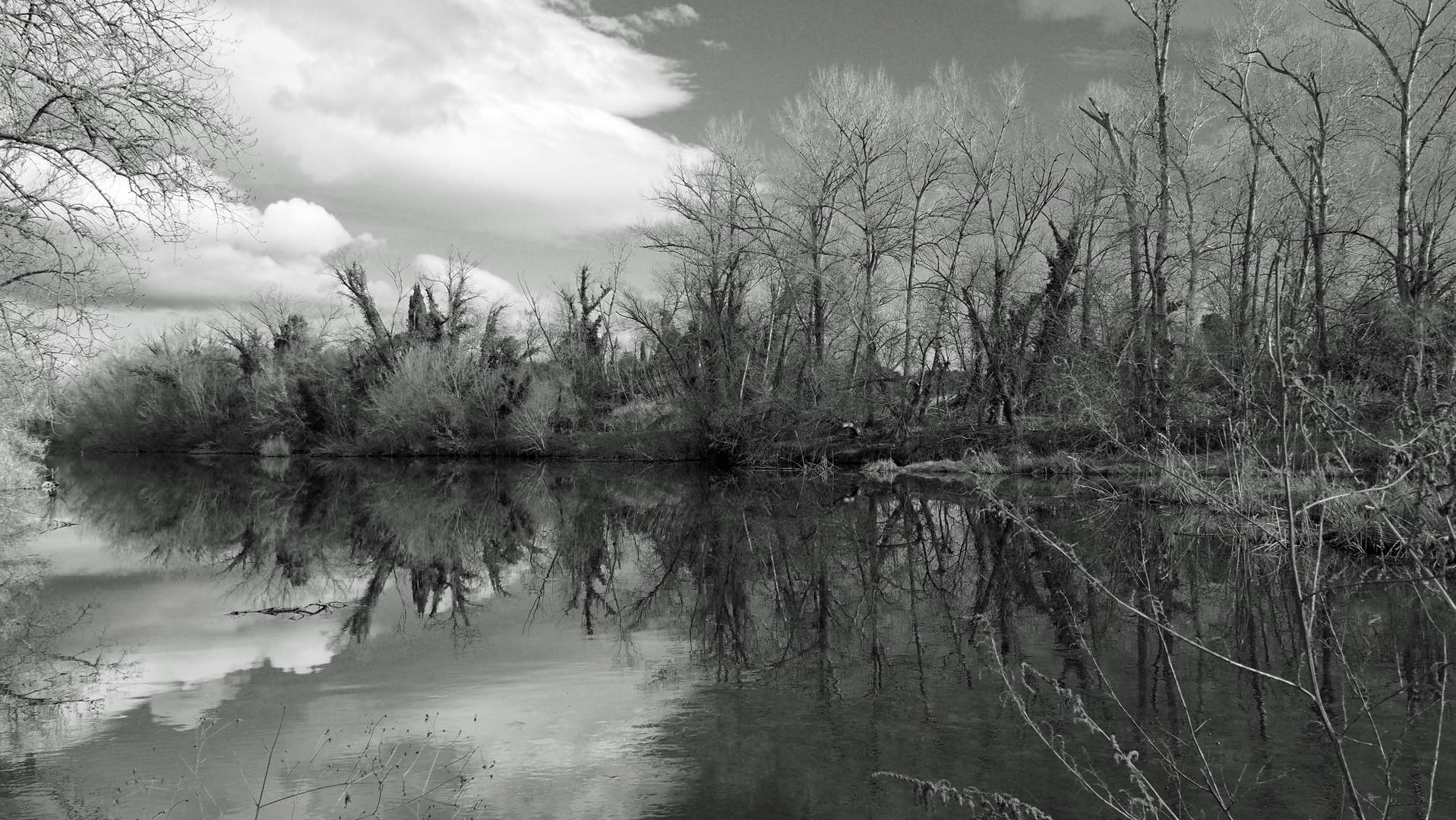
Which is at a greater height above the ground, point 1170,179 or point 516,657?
point 1170,179

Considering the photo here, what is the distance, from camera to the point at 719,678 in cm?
812

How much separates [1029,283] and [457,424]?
25.5m

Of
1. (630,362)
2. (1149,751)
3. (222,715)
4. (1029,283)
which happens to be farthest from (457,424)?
(1149,751)

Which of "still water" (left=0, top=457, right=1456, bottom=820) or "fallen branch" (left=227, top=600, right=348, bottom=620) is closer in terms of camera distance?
"still water" (left=0, top=457, right=1456, bottom=820)

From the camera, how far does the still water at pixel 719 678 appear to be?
555 cm

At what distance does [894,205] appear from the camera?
1313 inches

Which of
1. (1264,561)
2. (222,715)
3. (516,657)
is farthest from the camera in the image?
(1264,561)

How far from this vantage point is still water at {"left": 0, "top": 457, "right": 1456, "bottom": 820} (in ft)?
18.2

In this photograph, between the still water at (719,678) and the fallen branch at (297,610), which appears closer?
the still water at (719,678)

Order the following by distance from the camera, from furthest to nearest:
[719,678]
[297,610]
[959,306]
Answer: [959,306]
[297,610]
[719,678]

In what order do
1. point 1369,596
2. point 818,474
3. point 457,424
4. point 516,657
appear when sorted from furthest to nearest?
point 457,424 → point 818,474 → point 1369,596 → point 516,657

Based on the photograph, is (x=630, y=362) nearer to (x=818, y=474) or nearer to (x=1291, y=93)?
(x=818, y=474)

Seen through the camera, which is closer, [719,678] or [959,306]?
[719,678]

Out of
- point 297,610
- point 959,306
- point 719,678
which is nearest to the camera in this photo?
point 719,678
